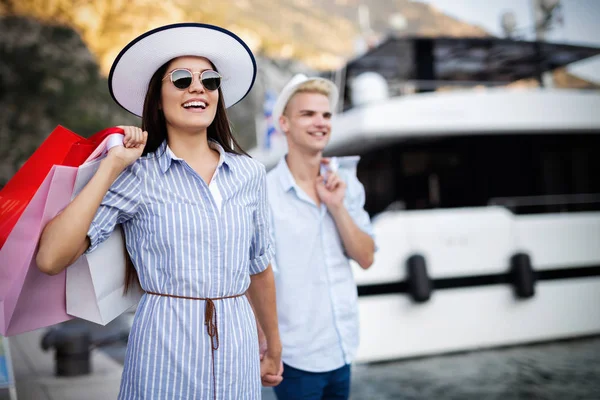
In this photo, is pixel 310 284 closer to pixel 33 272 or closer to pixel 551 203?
pixel 33 272

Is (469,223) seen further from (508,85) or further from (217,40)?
(217,40)

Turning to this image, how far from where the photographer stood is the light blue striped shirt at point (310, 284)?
2.24 m

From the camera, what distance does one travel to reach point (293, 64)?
8431 cm

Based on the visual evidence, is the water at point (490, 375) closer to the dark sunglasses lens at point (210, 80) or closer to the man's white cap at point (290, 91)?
the man's white cap at point (290, 91)

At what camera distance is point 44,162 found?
1.50 m

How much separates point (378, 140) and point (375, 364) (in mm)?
2494

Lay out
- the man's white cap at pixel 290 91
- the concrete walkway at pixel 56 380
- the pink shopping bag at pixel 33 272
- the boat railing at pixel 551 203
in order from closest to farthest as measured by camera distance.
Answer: the pink shopping bag at pixel 33 272 < the man's white cap at pixel 290 91 < the concrete walkway at pixel 56 380 < the boat railing at pixel 551 203

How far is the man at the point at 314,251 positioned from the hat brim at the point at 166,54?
0.74m

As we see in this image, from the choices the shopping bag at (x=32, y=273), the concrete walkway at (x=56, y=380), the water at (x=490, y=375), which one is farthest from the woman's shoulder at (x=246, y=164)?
the water at (x=490, y=375)

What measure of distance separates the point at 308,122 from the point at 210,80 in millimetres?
884

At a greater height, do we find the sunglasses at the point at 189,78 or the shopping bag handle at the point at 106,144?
the sunglasses at the point at 189,78

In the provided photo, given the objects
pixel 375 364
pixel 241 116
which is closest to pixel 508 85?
pixel 375 364

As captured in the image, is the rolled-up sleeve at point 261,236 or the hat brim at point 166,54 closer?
the hat brim at point 166,54

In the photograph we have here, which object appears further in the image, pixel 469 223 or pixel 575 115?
pixel 575 115
